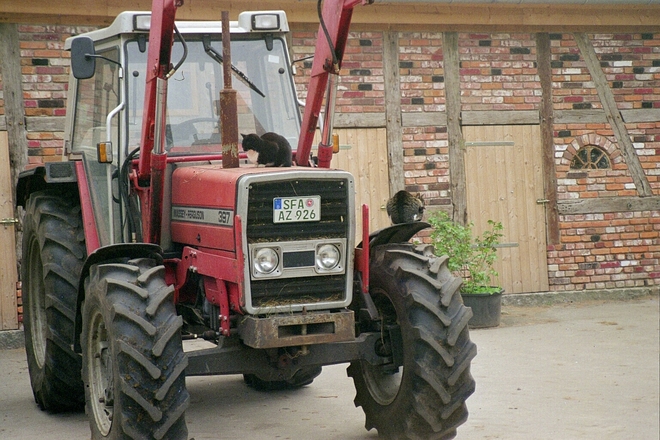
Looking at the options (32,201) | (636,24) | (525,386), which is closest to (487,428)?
(525,386)

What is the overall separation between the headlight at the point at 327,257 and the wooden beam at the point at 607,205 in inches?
261

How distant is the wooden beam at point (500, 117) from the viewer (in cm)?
1073

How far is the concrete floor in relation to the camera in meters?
5.74

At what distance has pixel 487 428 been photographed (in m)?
5.77

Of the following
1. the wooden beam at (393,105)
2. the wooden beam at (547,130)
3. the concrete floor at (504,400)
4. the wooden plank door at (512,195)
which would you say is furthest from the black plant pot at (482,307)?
the wooden beam at (547,130)

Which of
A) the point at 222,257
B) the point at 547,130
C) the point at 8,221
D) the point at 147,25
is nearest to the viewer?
the point at 222,257

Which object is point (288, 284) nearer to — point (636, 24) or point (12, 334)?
point (12, 334)

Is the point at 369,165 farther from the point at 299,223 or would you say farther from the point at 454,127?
the point at 299,223

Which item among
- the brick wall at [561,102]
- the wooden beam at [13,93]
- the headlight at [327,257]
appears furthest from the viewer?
the brick wall at [561,102]

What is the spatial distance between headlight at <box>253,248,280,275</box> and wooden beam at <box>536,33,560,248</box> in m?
6.81

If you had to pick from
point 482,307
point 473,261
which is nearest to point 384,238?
point 482,307

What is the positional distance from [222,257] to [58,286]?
159 centimetres

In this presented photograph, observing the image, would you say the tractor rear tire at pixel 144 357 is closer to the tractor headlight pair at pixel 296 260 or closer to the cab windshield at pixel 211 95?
the tractor headlight pair at pixel 296 260

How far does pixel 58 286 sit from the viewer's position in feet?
19.5
